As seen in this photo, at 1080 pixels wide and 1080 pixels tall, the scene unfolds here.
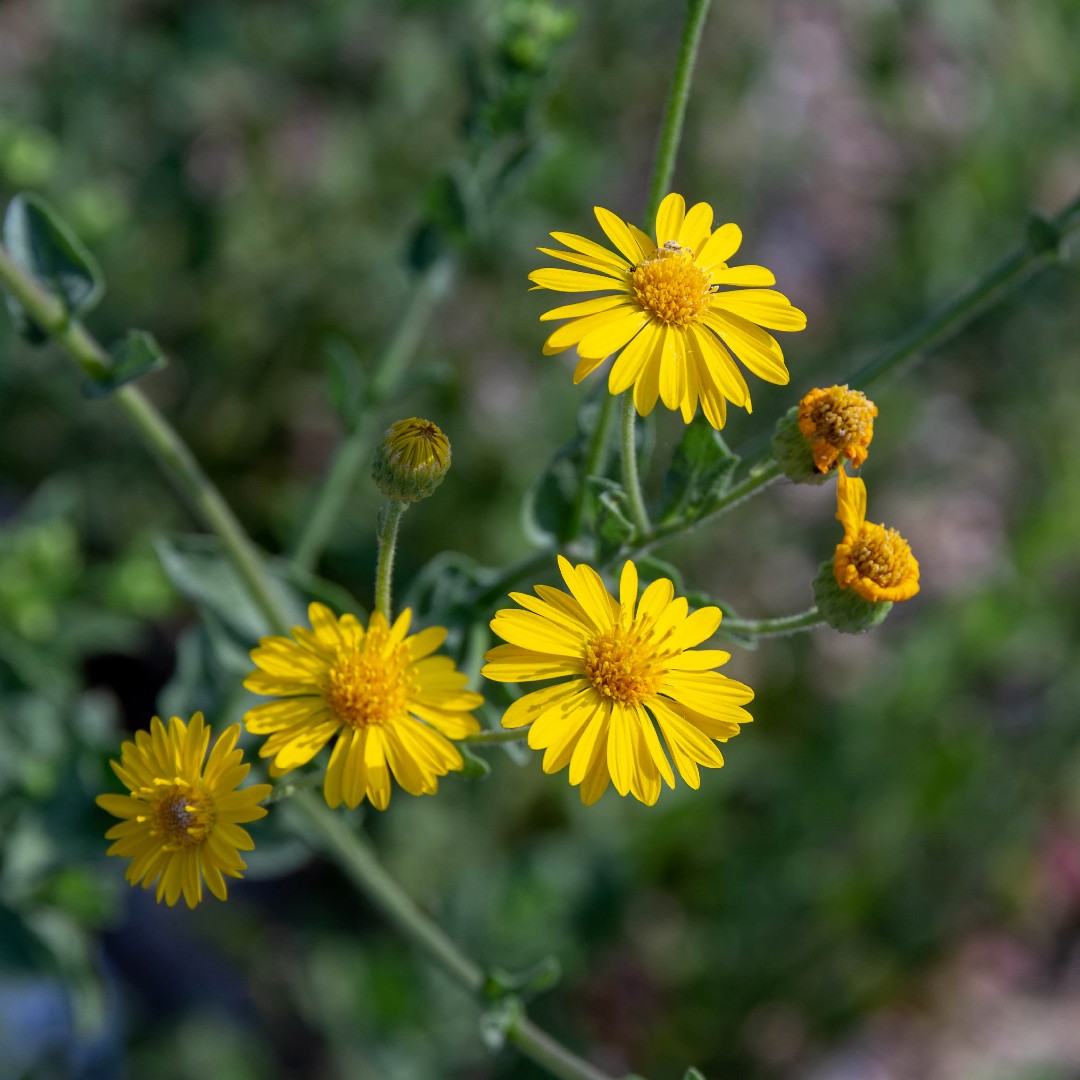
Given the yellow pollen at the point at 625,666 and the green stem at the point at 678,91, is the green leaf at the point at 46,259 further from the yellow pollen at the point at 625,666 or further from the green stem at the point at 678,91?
the yellow pollen at the point at 625,666

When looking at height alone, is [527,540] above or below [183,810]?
above

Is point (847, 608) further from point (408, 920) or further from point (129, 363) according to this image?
point (129, 363)

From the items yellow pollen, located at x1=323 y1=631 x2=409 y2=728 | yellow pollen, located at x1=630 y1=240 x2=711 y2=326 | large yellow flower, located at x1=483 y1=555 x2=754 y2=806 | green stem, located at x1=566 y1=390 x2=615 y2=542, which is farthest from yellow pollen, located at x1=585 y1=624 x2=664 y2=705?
yellow pollen, located at x1=630 y1=240 x2=711 y2=326

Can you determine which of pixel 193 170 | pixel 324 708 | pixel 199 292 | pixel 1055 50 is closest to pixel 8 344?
pixel 199 292

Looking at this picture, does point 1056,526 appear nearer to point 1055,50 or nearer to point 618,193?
point 1055,50

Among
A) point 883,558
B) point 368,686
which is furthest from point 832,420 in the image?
point 368,686

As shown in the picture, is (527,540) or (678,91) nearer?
(678,91)
